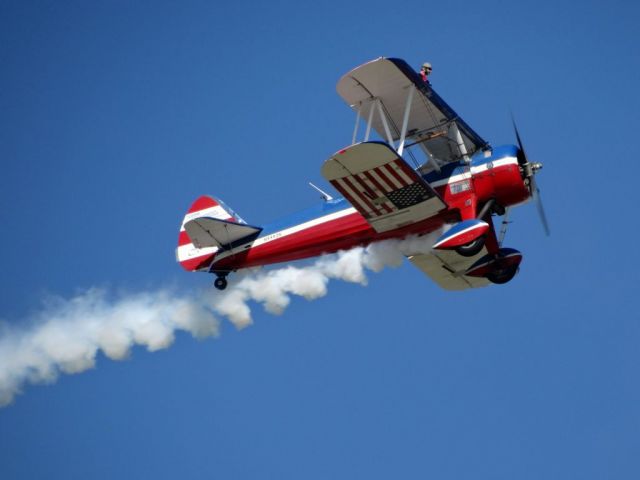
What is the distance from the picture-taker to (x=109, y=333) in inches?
779

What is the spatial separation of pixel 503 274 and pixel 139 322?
640 cm

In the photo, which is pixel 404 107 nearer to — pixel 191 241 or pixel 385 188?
pixel 385 188

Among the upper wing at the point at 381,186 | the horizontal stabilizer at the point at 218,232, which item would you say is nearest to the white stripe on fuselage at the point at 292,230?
the horizontal stabilizer at the point at 218,232

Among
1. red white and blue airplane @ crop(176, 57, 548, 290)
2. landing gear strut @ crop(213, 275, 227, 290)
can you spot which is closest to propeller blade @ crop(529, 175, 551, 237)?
red white and blue airplane @ crop(176, 57, 548, 290)

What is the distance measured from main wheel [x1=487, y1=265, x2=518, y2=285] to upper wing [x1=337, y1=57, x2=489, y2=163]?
2.02 meters

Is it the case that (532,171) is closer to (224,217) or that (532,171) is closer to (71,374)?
(224,217)

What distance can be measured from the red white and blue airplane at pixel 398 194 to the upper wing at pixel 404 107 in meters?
0.02

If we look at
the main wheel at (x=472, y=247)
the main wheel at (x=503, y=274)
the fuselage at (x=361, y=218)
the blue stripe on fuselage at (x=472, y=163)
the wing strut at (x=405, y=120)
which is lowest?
the main wheel at (x=503, y=274)

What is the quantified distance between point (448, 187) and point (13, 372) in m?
8.39

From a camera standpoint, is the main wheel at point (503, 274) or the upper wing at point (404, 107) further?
the main wheel at point (503, 274)

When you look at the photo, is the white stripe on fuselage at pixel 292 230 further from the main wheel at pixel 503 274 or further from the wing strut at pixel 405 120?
the main wheel at pixel 503 274

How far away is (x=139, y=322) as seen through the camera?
1970cm

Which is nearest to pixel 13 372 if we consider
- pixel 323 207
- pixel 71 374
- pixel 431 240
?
pixel 71 374

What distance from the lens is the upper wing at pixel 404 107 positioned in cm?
1683
